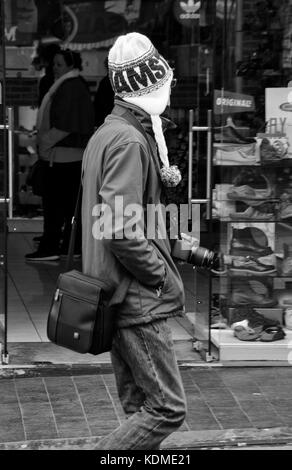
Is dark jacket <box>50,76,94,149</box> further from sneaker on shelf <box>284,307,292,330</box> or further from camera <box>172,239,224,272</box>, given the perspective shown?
camera <box>172,239,224,272</box>

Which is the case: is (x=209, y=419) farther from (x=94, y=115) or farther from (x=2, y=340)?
(x=94, y=115)

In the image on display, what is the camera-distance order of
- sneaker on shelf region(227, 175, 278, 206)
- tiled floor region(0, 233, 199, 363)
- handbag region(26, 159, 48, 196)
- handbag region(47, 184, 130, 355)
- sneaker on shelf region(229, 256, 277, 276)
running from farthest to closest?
handbag region(26, 159, 48, 196) < tiled floor region(0, 233, 199, 363) < sneaker on shelf region(229, 256, 277, 276) < sneaker on shelf region(227, 175, 278, 206) < handbag region(47, 184, 130, 355)

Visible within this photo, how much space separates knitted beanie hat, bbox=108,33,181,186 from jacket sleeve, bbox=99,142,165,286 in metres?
0.21

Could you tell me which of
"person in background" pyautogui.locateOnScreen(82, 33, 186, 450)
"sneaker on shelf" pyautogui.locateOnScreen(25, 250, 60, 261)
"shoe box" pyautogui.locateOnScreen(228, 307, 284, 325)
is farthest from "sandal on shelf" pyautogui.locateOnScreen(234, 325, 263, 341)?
"sneaker on shelf" pyautogui.locateOnScreen(25, 250, 60, 261)

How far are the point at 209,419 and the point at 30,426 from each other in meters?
0.98

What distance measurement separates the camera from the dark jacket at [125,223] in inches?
145

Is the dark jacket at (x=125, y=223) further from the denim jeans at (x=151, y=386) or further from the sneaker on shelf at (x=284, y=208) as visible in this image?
the sneaker on shelf at (x=284, y=208)

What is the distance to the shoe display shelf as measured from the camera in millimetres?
6387

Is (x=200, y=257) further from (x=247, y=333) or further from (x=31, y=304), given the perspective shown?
(x=31, y=304)

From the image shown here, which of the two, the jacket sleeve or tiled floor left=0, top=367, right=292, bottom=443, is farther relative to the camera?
tiled floor left=0, top=367, right=292, bottom=443

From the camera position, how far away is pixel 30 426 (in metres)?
5.20

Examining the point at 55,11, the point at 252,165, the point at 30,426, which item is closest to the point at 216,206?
A: the point at 252,165

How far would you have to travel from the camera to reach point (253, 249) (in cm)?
657

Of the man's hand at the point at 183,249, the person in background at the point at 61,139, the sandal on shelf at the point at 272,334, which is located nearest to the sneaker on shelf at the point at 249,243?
the sandal on shelf at the point at 272,334
